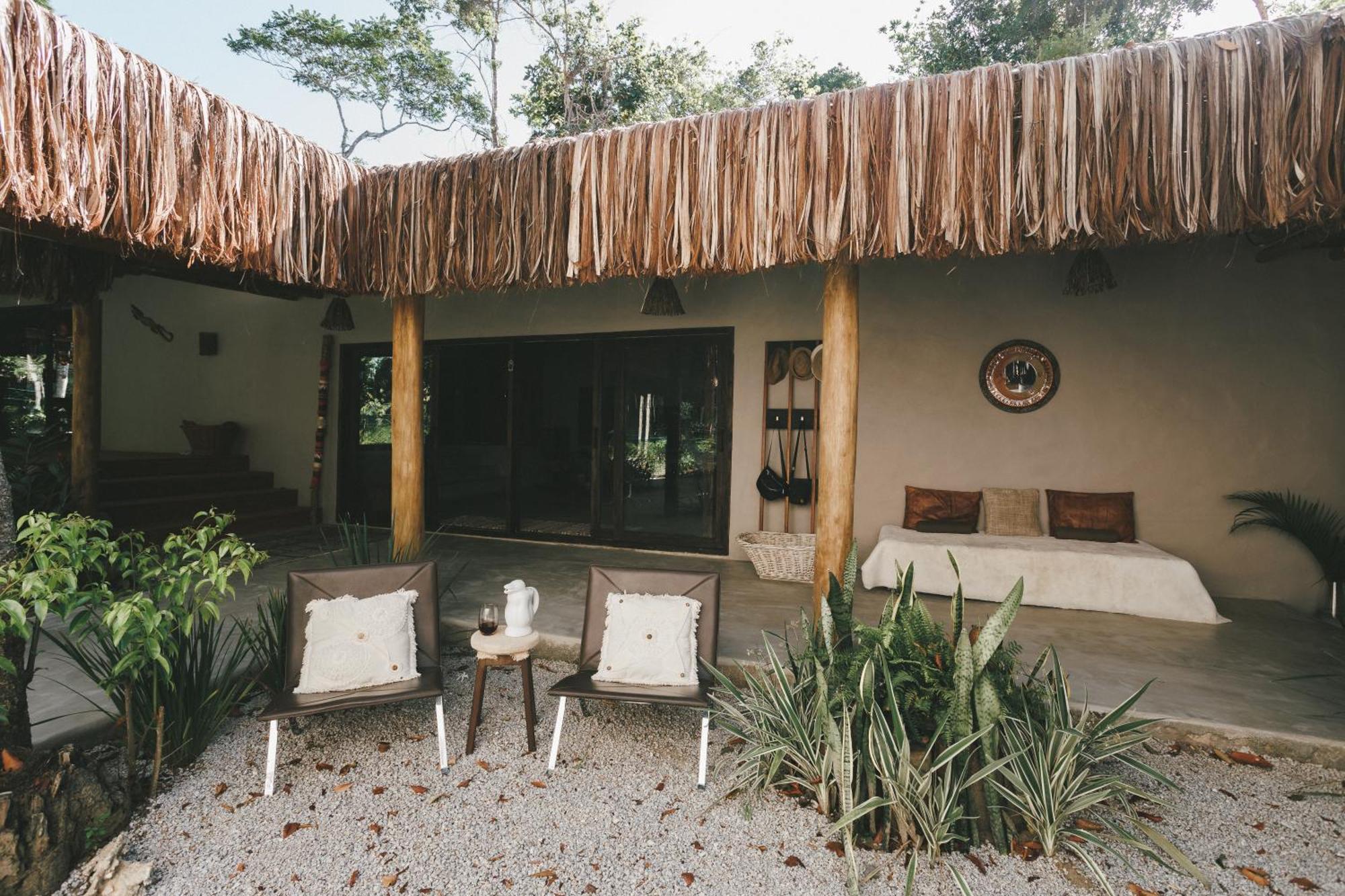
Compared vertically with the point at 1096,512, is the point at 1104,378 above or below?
above

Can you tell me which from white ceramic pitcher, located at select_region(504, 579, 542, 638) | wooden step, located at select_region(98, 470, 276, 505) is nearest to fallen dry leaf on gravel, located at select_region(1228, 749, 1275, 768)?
white ceramic pitcher, located at select_region(504, 579, 542, 638)

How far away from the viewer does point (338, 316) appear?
23.0 feet

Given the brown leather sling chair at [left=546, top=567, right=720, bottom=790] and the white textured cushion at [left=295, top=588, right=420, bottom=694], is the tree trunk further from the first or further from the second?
the brown leather sling chair at [left=546, top=567, right=720, bottom=790]

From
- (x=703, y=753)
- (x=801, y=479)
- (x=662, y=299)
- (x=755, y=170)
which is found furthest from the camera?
(x=801, y=479)

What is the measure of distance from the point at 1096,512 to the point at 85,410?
7.84m

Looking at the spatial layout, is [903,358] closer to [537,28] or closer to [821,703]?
[821,703]

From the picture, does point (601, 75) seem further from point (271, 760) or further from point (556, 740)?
point (271, 760)

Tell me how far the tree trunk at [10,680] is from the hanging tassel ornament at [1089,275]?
6.05 metres

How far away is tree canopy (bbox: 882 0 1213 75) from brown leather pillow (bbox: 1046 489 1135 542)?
22.5 feet

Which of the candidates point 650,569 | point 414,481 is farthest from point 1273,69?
point 414,481

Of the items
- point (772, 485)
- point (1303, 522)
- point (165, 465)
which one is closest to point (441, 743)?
point (772, 485)

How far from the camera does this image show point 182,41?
1395cm

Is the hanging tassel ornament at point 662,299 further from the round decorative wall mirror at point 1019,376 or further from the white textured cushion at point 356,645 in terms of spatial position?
the white textured cushion at point 356,645

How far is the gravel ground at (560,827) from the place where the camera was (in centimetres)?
209
